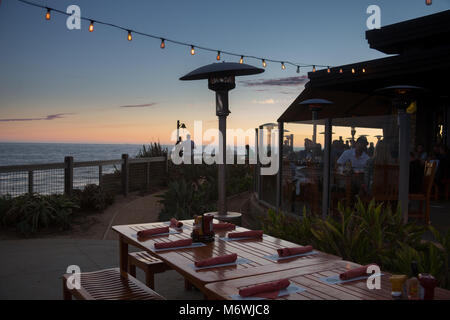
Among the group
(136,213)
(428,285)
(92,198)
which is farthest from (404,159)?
(92,198)

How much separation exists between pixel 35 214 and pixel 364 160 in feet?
18.5

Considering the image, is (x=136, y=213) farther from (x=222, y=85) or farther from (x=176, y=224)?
(x=176, y=224)

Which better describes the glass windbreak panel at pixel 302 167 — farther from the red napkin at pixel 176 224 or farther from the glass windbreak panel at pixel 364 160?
the red napkin at pixel 176 224

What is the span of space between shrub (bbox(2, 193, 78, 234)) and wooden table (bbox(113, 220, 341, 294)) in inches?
166

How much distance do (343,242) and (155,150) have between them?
10.1 m

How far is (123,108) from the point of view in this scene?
18266 millimetres

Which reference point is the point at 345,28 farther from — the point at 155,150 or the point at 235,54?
the point at 155,150

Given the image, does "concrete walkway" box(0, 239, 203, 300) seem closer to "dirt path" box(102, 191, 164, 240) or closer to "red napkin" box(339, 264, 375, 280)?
"dirt path" box(102, 191, 164, 240)

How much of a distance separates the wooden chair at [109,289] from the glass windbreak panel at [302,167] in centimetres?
320

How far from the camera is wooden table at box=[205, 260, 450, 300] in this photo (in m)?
2.04

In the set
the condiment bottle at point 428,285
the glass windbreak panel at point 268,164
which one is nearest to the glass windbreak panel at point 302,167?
the glass windbreak panel at point 268,164

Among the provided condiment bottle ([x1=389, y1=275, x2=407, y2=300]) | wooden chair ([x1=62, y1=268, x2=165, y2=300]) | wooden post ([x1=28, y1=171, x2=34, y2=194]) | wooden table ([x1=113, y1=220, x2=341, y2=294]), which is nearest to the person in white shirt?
wooden table ([x1=113, y1=220, x2=341, y2=294])
